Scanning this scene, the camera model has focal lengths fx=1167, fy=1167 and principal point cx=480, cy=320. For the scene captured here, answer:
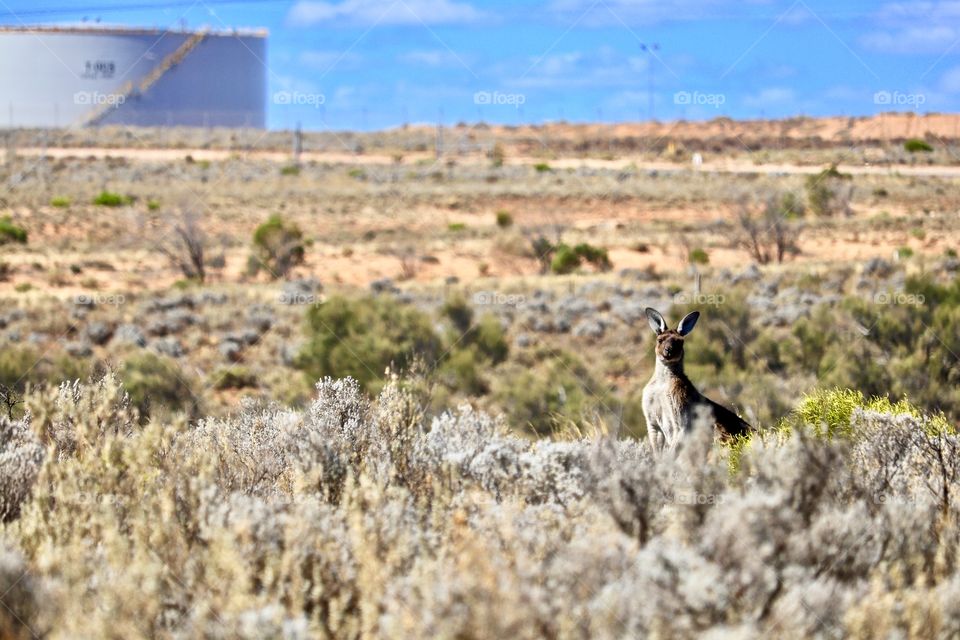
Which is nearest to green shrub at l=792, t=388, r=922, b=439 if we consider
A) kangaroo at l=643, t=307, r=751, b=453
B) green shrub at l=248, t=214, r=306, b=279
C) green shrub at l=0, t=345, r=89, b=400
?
kangaroo at l=643, t=307, r=751, b=453

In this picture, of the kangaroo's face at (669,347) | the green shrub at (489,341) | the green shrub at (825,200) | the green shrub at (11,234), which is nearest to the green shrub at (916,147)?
the green shrub at (825,200)

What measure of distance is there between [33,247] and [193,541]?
31985mm

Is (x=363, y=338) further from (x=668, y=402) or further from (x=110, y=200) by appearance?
(x=110, y=200)

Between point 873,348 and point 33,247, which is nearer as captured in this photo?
point 873,348

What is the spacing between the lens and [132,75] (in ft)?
226

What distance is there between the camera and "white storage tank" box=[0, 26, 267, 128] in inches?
2655

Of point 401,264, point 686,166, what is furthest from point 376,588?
point 686,166

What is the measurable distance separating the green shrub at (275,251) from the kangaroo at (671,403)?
26085 mm

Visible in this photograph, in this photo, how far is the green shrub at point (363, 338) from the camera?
21031 millimetres

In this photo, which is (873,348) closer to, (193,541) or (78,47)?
(193,541)

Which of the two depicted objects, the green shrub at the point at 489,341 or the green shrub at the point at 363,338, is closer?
→ the green shrub at the point at 363,338

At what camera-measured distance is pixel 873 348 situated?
2091 centimetres

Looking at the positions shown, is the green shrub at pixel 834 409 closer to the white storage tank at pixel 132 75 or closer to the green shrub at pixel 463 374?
the green shrub at pixel 463 374

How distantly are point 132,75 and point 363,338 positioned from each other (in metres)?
52.5
